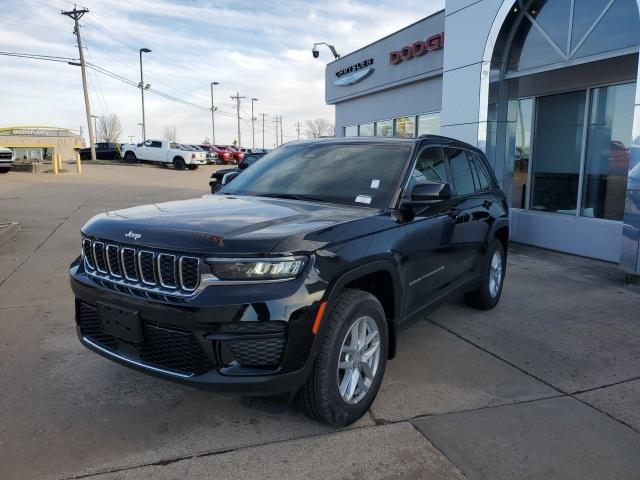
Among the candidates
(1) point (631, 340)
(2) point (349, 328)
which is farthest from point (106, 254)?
(1) point (631, 340)

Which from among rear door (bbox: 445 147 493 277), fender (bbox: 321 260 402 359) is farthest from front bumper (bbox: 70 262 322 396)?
rear door (bbox: 445 147 493 277)

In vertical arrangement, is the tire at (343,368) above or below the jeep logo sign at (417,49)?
below

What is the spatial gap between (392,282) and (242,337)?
1.20 meters

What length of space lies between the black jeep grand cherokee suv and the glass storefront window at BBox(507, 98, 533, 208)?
21.7ft

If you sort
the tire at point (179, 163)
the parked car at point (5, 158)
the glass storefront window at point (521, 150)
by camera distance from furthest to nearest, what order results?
the tire at point (179, 163) < the parked car at point (5, 158) < the glass storefront window at point (521, 150)

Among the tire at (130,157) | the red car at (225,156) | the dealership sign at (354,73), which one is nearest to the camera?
the dealership sign at (354,73)

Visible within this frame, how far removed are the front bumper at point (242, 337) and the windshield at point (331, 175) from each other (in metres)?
1.24

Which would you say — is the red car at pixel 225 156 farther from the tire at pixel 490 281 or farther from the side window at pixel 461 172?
the side window at pixel 461 172

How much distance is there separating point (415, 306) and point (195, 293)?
180 centimetres

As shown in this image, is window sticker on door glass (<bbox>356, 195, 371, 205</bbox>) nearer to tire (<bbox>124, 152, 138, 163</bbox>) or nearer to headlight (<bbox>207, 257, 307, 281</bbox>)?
headlight (<bbox>207, 257, 307, 281</bbox>)

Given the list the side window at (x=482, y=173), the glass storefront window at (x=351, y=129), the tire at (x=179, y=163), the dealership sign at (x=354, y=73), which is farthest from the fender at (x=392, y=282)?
the tire at (x=179, y=163)

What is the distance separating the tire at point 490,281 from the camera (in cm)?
530

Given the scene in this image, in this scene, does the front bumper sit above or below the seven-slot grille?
below

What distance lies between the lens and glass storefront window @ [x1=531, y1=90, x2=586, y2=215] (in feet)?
30.2
